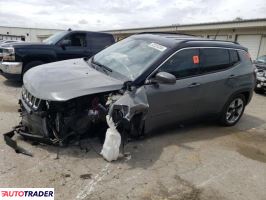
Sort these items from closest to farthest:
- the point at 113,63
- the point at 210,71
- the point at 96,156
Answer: the point at 96,156
the point at 113,63
the point at 210,71

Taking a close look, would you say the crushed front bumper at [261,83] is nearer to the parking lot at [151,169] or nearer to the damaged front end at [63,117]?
the parking lot at [151,169]

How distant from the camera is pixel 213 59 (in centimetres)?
552

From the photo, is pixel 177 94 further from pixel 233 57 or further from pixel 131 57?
pixel 233 57

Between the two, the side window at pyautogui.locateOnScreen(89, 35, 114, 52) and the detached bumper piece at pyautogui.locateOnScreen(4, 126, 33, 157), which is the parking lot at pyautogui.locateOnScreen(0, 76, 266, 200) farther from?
the side window at pyautogui.locateOnScreen(89, 35, 114, 52)

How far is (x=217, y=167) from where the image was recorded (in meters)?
4.29

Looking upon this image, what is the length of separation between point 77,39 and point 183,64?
5710 millimetres

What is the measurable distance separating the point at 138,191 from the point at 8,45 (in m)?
6.78

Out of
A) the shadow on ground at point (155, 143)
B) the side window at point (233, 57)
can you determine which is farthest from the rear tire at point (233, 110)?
the side window at point (233, 57)

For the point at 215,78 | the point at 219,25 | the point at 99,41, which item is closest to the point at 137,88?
the point at 215,78

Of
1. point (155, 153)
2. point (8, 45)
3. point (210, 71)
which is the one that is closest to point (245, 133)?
point (210, 71)

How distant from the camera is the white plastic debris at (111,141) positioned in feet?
12.9

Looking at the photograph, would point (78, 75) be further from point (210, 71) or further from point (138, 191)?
point (210, 71)

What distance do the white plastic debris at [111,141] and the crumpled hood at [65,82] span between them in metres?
0.49

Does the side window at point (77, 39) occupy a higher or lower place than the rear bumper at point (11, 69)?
higher
